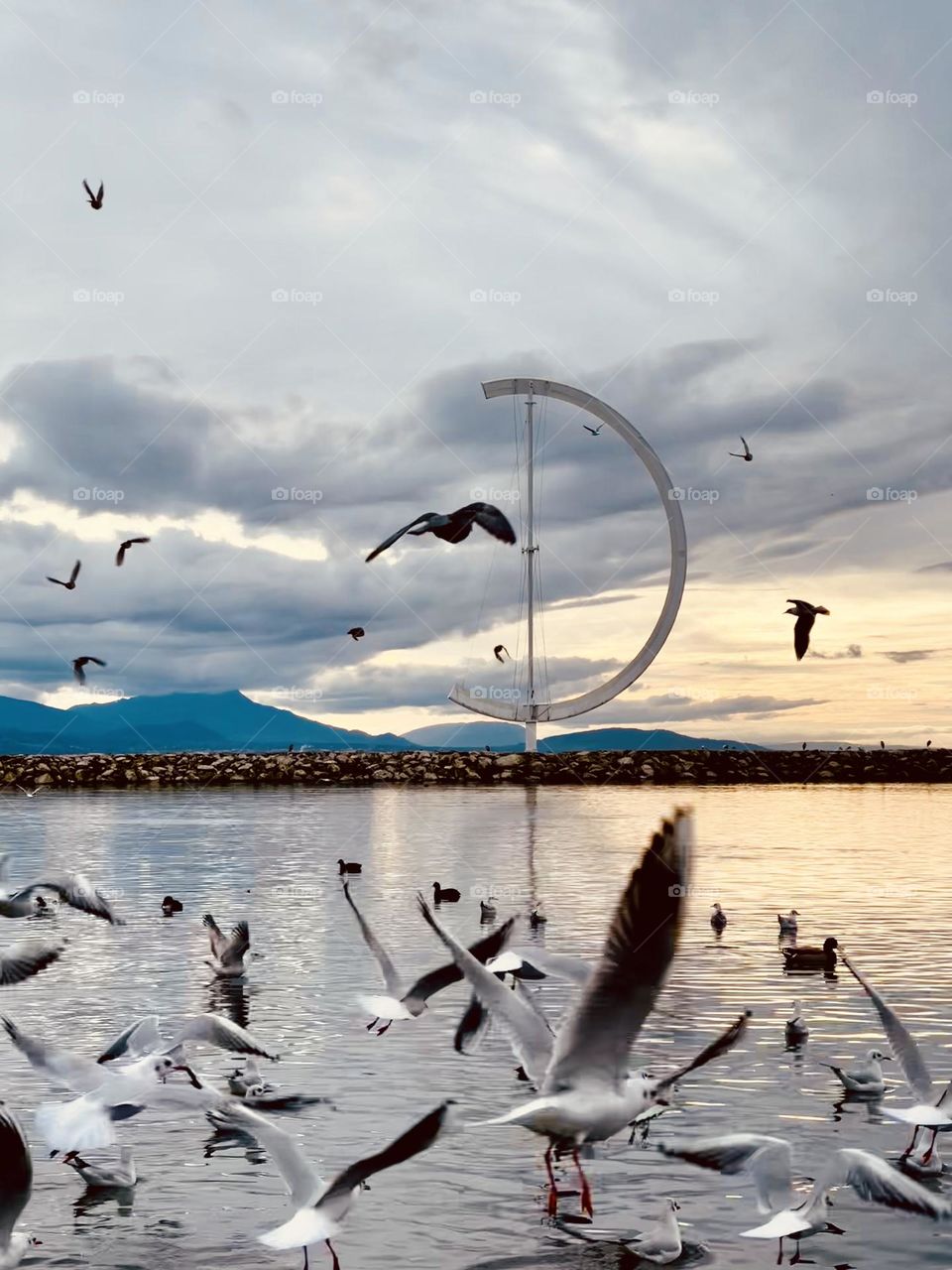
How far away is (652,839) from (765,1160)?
312 cm

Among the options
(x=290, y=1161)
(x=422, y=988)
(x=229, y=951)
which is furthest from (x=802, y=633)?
(x=290, y=1161)

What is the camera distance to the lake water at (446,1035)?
1031 centimetres

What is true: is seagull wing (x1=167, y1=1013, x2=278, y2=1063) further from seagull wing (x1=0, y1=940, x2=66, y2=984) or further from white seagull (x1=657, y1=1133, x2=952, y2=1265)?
seagull wing (x1=0, y1=940, x2=66, y2=984)

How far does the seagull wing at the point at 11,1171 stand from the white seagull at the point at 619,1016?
2573 mm

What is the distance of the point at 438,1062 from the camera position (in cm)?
1509

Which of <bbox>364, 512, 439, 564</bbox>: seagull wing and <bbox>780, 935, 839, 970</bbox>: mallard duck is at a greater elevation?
<bbox>364, 512, 439, 564</bbox>: seagull wing

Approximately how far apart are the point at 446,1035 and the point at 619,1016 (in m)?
8.23

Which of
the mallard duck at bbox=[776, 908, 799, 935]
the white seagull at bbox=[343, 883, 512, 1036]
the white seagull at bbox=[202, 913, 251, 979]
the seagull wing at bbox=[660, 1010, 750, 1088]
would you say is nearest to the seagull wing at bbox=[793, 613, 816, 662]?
the mallard duck at bbox=[776, 908, 799, 935]

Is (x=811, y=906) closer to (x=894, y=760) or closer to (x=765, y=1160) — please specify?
(x=765, y=1160)

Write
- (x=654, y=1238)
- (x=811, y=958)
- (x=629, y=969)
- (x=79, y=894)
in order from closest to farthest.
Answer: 1. (x=629, y=969)
2. (x=654, y=1238)
3. (x=79, y=894)
4. (x=811, y=958)

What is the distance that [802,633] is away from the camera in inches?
1191

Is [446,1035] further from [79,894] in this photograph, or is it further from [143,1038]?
[143,1038]

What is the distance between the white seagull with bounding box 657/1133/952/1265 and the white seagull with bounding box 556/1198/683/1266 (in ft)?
1.38

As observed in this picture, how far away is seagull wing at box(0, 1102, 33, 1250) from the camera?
809 centimetres
